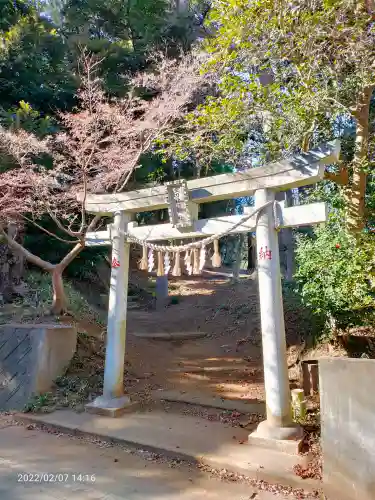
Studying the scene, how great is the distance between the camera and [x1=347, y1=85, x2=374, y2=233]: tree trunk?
5.32 metres

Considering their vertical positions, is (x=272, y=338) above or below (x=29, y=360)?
above

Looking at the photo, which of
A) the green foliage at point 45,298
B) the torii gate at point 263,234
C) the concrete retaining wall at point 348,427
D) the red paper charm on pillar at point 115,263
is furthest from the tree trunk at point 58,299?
the concrete retaining wall at point 348,427

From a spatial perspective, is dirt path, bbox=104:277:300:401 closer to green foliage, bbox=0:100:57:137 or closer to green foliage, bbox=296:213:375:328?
green foliage, bbox=296:213:375:328

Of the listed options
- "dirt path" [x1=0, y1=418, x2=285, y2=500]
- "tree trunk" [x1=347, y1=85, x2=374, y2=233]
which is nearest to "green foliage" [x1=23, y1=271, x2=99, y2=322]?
"dirt path" [x1=0, y1=418, x2=285, y2=500]

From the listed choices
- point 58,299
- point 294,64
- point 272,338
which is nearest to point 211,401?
point 272,338

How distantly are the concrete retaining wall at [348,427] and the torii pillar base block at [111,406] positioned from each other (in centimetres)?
317

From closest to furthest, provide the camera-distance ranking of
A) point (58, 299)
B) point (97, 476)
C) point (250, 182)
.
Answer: point (97, 476), point (250, 182), point (58, 299)

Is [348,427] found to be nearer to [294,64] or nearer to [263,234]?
[263,234]

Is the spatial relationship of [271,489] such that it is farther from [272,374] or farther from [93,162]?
[93,162]

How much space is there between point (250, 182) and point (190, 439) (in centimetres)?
332

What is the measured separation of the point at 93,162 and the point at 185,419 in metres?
5.47

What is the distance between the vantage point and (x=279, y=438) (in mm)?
Result: 4254

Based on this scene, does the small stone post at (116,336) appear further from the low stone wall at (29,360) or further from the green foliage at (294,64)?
the green foliage at (294,64)

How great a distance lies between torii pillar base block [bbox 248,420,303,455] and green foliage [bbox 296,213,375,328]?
2.65m
